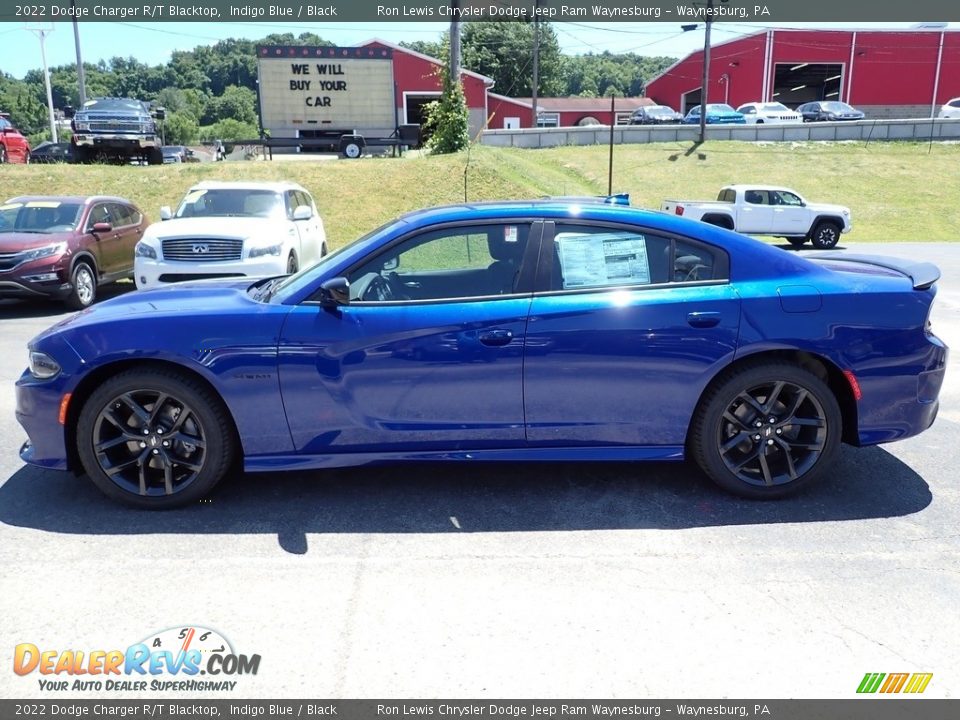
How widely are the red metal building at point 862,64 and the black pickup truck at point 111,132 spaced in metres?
46.0

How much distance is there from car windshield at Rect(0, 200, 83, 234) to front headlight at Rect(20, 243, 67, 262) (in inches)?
25.9

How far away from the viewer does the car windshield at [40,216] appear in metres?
11.1

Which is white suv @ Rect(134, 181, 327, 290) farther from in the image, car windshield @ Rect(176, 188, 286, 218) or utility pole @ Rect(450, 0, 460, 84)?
utility pole @ Rect(450, 0, 460, 84)

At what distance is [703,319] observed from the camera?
406 cm

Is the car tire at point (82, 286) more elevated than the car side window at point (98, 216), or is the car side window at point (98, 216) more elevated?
the car side window at point (98, 216)

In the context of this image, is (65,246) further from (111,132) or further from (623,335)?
(111,132)

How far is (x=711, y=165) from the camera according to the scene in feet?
106

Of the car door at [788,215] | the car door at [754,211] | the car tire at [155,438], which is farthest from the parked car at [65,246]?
the car door at [788,215]

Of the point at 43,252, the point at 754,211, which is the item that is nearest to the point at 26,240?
the point at 43,252

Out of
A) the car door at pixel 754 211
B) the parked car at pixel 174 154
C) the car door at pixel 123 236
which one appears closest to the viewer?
the car door at pixel 123 236

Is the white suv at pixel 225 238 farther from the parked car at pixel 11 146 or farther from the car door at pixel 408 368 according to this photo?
the parked car at pixel 11 146

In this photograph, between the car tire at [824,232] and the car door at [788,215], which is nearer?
the car door at [788,215]

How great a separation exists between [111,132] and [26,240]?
1509 centimetres

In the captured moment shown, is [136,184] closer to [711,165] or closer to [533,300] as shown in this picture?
[533,300]
